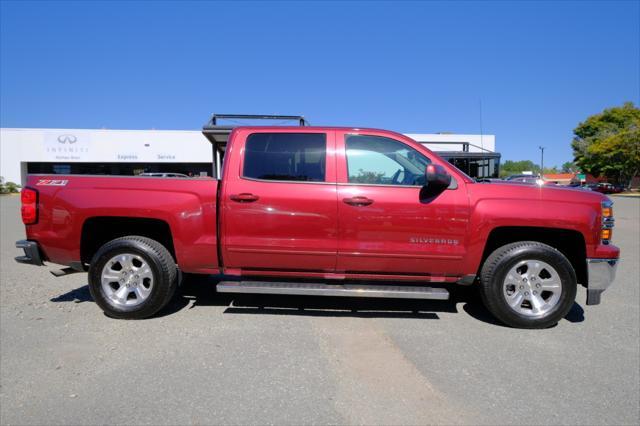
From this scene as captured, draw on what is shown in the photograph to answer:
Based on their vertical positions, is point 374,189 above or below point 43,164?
below

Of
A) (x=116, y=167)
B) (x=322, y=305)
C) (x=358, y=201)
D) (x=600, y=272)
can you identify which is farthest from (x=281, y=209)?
(x=116, y=167)

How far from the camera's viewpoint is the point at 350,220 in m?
3.98

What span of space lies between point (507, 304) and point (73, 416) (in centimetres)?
378

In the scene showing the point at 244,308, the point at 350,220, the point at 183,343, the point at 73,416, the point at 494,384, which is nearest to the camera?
the point at 73,416

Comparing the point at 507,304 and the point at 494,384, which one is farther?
the point at 507,304

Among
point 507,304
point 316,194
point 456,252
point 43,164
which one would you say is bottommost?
point 507,304

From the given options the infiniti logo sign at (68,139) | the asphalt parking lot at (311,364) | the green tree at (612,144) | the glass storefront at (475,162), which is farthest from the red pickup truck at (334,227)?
the green tree at (612,144)

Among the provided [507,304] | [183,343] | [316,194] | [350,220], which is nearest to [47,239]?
[183,343]

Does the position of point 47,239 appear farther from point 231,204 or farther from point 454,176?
point 454,176

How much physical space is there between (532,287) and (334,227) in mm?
2100

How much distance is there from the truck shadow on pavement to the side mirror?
140 cm

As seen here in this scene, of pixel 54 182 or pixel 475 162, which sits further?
pixel 475 162

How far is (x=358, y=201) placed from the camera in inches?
156

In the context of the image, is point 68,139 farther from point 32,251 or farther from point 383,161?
point 383,161
